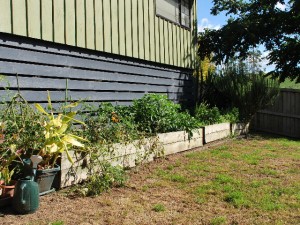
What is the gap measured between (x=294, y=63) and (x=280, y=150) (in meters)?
5.71

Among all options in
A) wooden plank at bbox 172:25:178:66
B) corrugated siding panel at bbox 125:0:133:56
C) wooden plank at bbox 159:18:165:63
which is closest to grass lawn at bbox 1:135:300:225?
corrugated siding panel at bbox 125:0:133:56

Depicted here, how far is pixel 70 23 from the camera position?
235 inches

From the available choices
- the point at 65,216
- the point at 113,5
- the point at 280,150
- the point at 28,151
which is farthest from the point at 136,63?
the point at 65,216

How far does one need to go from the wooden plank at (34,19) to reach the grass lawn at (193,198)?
255 cm

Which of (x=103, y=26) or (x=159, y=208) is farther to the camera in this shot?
(x=103, y=26)

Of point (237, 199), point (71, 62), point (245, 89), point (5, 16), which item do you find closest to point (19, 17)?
point (5, 16)

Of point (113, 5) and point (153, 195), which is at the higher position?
point (113, 5)

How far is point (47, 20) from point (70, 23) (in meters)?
0.52

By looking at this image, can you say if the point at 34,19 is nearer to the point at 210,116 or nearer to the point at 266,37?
the point at 210,116

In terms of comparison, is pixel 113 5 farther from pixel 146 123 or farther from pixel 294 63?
pixel 294 63

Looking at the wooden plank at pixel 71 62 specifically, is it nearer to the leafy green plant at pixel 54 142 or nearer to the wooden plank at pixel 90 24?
the wooden plank at pixel 90 24

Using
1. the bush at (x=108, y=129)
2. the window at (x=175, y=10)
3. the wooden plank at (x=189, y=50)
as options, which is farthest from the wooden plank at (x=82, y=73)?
the window at (x=175, y=10)

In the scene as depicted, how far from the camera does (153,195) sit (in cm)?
427

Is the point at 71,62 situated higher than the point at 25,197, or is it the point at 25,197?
the point at 71,62
